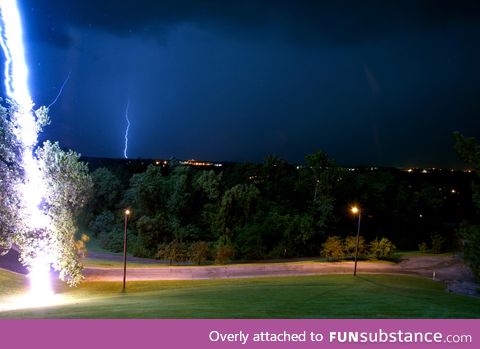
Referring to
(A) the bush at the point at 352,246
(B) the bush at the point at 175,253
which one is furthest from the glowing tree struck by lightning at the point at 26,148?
(A) the bush at the point at 352,246

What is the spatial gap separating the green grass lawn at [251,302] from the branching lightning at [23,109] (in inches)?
150

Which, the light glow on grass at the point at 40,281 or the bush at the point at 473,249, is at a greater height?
the bush at the point at 473,249

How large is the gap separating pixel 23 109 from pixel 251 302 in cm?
1299

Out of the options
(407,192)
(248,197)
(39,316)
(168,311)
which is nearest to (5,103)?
(39,316)

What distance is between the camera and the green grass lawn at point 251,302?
14.5m

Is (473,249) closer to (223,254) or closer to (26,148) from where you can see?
(26,148)

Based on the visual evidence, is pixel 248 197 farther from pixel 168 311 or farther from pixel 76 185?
pixel 168 311

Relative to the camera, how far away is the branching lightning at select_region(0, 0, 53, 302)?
21234 millimetres

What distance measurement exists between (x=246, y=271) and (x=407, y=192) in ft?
98.2

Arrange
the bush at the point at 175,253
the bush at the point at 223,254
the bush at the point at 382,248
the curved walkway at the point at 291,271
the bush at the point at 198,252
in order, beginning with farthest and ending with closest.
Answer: the bush at the point at 382,248 → the bush at the point at 223,254 → the bush at the point at 198,252 → the bush at the point at 175,253 → the curved walkway at the point at 291,271

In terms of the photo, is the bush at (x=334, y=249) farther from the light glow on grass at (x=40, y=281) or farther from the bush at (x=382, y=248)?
the light glow on grass at (x=40, y=281)

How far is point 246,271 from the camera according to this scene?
32.6 m

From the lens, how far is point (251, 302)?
17516mm
